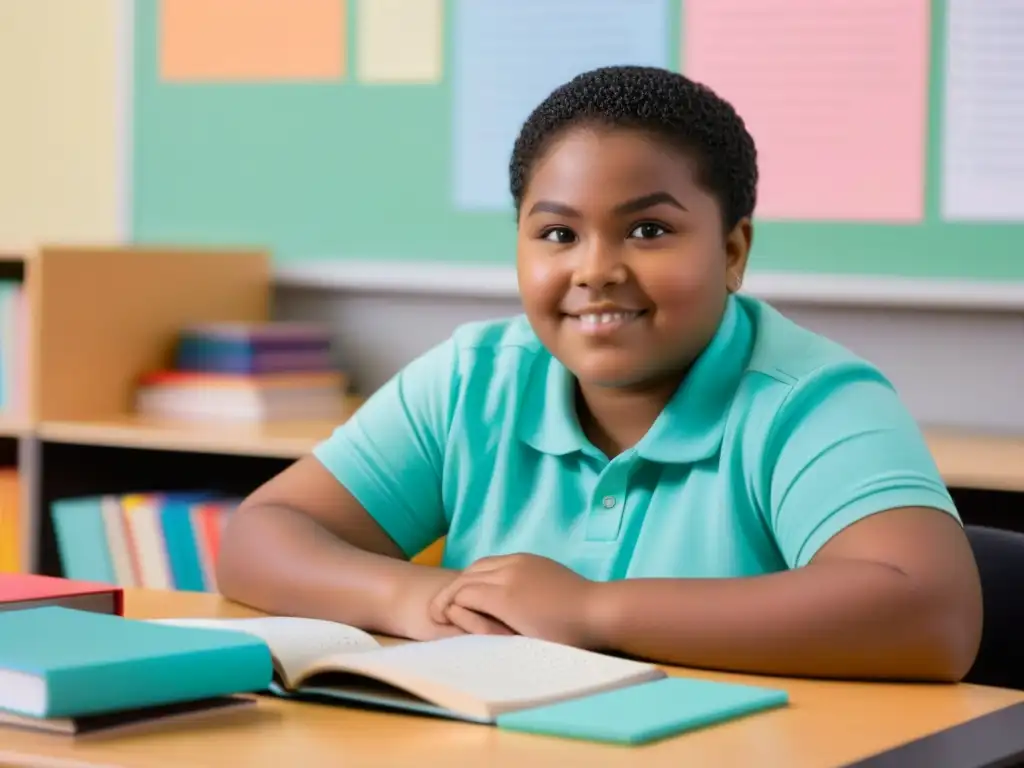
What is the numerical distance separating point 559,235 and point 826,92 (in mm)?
1262

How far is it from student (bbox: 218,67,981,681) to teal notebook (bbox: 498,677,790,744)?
145 millimetres

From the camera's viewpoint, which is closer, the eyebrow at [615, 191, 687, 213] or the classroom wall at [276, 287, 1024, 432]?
the eyebrow at [615, 191, 687, 213]

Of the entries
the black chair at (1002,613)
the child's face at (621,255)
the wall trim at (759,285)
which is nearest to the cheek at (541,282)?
the child's face at (621,255)

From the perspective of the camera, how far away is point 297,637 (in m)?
1.35

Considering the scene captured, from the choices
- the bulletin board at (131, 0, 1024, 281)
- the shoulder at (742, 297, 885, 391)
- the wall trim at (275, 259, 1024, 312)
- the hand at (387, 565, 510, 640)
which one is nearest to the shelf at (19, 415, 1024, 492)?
the wall trim at (275, 259, 1024, 312)

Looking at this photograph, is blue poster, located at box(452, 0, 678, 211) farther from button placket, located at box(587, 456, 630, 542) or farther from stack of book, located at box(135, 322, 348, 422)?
button placket, located at box(587, 456, 630, 542)

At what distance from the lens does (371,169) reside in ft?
10.3

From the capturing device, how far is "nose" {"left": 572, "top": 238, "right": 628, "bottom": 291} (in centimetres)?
160

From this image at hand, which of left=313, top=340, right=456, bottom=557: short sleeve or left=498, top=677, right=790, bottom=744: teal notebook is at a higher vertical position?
left=313, top=340, right=456, bottom=557: short sleeve

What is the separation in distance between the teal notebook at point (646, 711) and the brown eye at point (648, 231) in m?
0.48

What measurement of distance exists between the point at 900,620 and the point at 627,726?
14.4 inches

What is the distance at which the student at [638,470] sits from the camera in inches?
55.1

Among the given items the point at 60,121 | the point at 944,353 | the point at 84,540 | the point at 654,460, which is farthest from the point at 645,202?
→ the point at 60,121

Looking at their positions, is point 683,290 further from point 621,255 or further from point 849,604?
point 849,604
